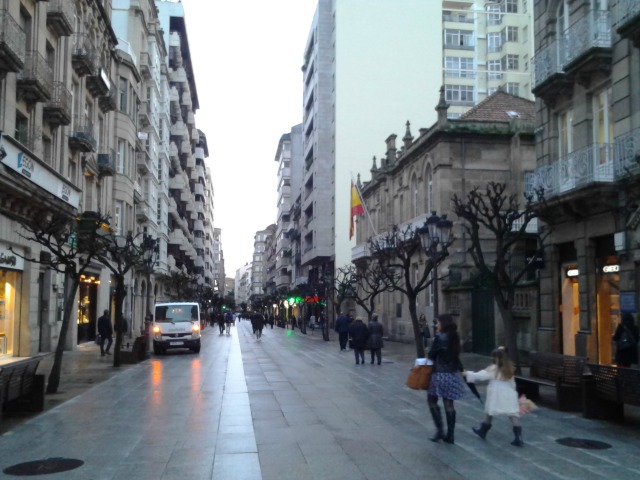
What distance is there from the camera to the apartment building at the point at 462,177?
29.5 meters

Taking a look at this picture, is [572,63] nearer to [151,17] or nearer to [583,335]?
[583,335]

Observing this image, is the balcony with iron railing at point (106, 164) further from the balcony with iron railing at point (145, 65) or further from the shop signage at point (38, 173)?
the balcony with iron railing at point (145, 65)

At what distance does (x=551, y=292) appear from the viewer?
71.9 ft

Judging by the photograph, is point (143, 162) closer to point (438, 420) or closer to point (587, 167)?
point (587, 167)

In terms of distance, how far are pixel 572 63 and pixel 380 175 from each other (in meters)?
24.8

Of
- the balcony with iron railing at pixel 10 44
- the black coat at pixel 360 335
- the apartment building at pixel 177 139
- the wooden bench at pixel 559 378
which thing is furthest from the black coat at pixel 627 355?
the apartment building at pixel 177 139

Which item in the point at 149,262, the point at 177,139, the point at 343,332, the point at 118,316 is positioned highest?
the point at 177,139

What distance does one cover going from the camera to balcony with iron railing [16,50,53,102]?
22.2 meters

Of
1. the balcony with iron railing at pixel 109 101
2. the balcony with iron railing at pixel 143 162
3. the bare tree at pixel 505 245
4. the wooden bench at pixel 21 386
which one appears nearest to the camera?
the wooden bench at pixel 21 386

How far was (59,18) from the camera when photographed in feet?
82.9

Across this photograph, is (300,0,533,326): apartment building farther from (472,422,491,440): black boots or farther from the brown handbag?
the brown handbag

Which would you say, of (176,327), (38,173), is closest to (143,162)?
(176,327)

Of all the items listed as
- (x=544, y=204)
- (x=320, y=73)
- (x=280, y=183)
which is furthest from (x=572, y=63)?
(x=280, y=183)

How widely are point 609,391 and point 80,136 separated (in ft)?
77.3
